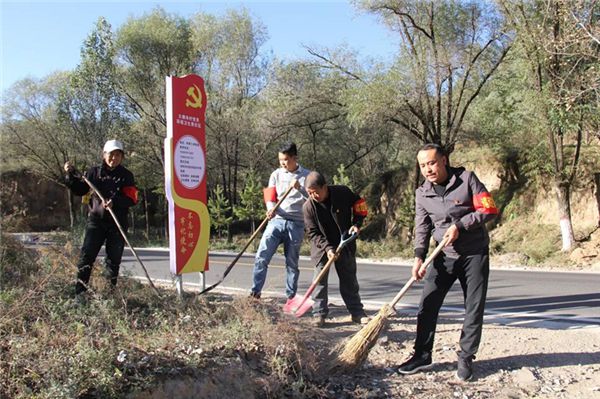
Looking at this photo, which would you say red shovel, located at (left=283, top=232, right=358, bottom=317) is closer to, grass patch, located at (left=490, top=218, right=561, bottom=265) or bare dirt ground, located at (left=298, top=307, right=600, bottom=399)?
bare dirt ground, located at (left=298, top=307, right=600, bottom=399)

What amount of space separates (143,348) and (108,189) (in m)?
2.56

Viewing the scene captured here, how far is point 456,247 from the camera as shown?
4.26m

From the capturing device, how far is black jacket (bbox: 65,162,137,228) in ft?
18.7

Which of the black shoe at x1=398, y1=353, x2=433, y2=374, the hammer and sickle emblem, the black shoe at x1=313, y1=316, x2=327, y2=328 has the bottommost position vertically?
the black shoe at x1=398, y1=353, x2=433, y2=374

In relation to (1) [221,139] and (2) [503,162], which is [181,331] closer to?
(2) [503,162]

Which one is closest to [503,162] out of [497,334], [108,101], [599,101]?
[599,101]

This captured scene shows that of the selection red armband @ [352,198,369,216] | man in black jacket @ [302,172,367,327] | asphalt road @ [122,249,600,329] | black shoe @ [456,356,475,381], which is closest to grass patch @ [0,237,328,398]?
man in black jacket @ [302,172,367,327]

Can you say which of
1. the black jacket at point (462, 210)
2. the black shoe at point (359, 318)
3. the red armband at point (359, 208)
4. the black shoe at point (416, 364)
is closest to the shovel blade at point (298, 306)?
the black shoe at point (359, 318)

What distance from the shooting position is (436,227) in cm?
441

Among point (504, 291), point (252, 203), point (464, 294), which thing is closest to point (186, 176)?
point (464, 294)

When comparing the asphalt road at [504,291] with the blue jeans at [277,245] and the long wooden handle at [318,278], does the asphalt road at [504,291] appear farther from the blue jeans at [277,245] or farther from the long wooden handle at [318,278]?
the long wooden handle at [318,278]

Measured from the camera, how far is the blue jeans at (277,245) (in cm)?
603

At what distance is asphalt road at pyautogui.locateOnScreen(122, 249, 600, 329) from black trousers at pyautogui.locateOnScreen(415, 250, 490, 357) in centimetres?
210

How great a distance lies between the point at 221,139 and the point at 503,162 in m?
15.4
